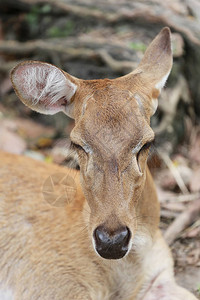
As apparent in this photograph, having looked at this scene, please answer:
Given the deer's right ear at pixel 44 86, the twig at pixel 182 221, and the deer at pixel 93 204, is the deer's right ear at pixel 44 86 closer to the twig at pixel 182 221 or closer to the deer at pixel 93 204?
the deer at pixel 93 204

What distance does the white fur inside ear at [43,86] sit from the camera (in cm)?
374

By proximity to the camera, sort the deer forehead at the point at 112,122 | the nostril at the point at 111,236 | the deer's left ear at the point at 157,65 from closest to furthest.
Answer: the nostril at the point at 111,236, the deer forehead at the point at 112,122, the deer's left ear at the point at 157,65

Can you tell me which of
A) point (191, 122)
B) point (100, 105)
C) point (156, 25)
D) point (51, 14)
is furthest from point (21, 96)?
point (51, 14)

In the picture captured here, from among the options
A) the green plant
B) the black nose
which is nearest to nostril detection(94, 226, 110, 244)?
the black nose

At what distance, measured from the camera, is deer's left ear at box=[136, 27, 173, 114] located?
13.1 ft

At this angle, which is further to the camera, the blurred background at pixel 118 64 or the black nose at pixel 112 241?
the blurred background at pixel 118 64

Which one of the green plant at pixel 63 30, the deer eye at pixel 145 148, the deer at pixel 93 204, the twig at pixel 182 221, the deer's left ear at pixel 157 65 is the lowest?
the green plant at pixel 63 30

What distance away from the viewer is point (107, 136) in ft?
11.3

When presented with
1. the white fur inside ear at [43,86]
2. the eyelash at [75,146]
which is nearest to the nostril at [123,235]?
the eyelash at [75,146]

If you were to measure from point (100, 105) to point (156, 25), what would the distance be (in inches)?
179

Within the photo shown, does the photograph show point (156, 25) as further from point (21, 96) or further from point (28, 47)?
point (21, 96)

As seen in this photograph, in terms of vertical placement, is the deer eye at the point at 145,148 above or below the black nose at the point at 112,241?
above

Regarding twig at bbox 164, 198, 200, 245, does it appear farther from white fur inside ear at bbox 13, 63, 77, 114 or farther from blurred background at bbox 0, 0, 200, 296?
white fur inside ear at bbox 13, 63, 77, 114

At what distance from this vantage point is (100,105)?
357 centimetres
